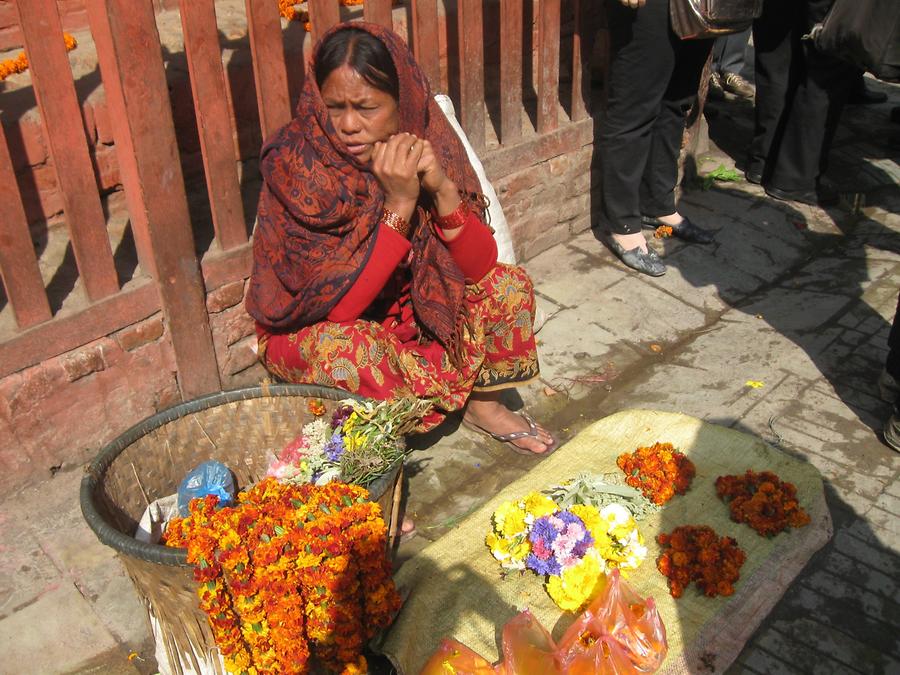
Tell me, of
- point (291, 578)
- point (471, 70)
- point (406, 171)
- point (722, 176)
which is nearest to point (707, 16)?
point (471, 70)

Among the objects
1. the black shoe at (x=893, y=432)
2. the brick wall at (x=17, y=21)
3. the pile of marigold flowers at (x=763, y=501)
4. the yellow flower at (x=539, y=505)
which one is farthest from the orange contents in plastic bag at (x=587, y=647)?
the brick wall at (x=17, y=21)

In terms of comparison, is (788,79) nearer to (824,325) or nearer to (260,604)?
(824,325)

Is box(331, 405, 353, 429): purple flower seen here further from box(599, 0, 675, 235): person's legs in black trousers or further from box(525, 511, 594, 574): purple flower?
box(599, 0, 675, 235): person's legs in black trousers

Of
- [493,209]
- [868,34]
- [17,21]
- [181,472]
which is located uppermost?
[17,21]

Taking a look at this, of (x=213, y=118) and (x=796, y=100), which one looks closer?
(x=213, y=118)

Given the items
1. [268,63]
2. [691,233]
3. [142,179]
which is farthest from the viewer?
[691,233]

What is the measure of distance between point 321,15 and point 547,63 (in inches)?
63.7

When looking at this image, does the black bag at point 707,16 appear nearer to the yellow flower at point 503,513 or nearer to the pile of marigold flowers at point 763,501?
the pile of marigold flowers at point 763,501

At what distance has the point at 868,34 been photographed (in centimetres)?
421

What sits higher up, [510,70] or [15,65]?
[15,65]

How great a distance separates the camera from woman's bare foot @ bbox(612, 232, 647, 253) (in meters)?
4.95

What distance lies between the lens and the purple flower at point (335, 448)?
267 centimetres

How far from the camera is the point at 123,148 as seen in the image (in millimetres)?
3090

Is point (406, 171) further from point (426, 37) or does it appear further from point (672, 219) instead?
point (672, 219)
